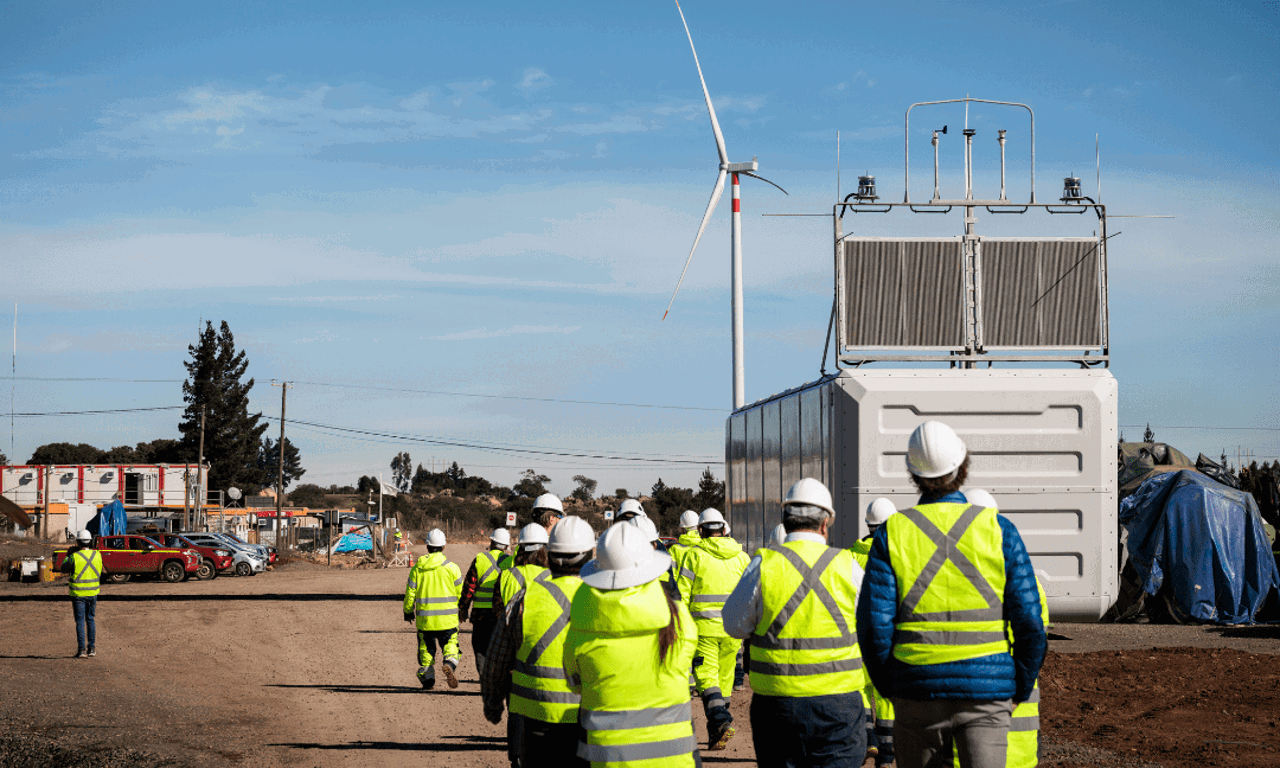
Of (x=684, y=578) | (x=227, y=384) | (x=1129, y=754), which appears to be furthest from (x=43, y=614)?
(x=227, y=384)

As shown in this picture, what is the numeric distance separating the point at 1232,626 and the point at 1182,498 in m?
2.60

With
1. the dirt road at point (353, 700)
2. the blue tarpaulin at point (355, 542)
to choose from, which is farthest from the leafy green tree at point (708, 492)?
the dirt road at point (353, 700)

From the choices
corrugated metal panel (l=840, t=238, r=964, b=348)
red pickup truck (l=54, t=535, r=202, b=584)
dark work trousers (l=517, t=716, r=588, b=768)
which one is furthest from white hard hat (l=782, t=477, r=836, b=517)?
red pickup truck (l=54, t=535, r=202, b=584)

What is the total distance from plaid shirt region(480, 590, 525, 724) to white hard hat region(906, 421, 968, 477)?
2.20m

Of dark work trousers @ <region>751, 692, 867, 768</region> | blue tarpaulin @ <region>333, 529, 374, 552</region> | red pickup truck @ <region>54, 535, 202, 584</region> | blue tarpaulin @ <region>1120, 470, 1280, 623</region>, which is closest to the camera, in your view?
dark work trousers @ <region>751, 692, 867, 768</region>

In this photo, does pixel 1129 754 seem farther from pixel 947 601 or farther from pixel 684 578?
pixel 947 601

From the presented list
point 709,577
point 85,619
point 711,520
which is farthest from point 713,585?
point 85,619

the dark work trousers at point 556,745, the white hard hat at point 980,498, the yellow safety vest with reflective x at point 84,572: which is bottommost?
the yellow safety vest with reflective x at point 84,572

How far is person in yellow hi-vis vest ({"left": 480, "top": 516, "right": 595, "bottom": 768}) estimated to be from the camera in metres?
5.99

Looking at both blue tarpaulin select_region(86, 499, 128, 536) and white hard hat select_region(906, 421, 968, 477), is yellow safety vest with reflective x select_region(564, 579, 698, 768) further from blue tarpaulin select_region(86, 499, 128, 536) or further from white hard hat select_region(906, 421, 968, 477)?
blue tarpaulin select_region(86, 499, 128, 536)

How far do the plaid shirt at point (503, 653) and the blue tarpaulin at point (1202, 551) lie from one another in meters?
19.8

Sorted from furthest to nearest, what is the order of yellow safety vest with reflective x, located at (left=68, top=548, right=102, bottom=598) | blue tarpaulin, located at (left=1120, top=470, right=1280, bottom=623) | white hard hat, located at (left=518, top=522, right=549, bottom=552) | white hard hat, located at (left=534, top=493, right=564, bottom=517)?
blue tarpaulin, located at (left=1120, top=470, right=1280, bottom=623)
yellow safety vest with reflective x, located at (left=68, top=548, right=102, bottom=598)
white hard hat, located at (left=534, top=493, right=564, bottom=517)
white hard hat, located at (left=518, top=522, right=549, bottom=552)

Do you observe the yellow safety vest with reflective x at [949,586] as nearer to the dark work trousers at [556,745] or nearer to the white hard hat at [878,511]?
the dark work trousers at [556,745]

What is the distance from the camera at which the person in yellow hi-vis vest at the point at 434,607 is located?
564 inches
